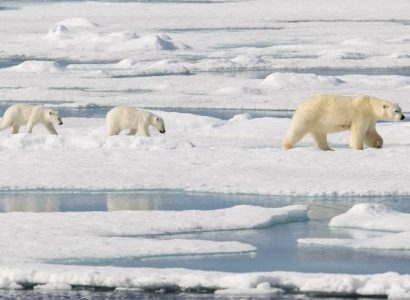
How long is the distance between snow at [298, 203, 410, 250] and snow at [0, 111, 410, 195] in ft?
4.16

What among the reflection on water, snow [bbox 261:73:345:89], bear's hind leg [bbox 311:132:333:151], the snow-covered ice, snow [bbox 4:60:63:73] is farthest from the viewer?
snow [bbox 4:60:63:73]

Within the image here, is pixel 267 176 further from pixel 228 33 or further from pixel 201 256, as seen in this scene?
pixel 228 33

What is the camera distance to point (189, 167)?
10.6 meters

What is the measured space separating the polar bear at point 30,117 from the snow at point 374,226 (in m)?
6.13

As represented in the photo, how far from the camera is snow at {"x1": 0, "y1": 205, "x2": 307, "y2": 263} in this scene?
7.05 metres

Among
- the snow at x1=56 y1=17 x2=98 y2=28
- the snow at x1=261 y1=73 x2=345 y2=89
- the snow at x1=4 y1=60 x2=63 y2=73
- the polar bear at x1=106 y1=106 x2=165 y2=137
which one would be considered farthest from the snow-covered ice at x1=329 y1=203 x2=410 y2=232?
the snow at x1=56 y1=17 x2=98 y2=28

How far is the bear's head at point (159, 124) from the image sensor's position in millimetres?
13359

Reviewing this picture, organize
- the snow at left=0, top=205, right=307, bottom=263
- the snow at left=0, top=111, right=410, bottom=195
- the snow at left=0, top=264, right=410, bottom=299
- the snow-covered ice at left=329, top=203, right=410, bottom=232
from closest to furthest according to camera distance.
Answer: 1. the snow at left=0, top=264, right=410, bottom=299
2. the snow at left=0, top=205, right=307, bottom=263
3. the snow-covered ice at left=329, top=203, right=410, bottom=232
4. the snow at left=0, top=111, right=410, bottom=195

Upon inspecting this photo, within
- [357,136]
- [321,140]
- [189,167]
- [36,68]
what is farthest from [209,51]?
[189,167]

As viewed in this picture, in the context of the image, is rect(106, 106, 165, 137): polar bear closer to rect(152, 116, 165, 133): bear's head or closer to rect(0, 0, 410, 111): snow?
rect(152, 116, 165, 133): bear's head

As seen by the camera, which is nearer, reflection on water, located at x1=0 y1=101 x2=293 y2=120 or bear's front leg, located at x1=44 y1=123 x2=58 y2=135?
bear's front leg, located at x1=44 y1=123 x2=58 y2=135

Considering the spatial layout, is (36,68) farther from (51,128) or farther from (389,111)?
(389,111)

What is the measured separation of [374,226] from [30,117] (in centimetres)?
676

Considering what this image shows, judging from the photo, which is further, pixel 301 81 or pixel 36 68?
pixel 36 68
